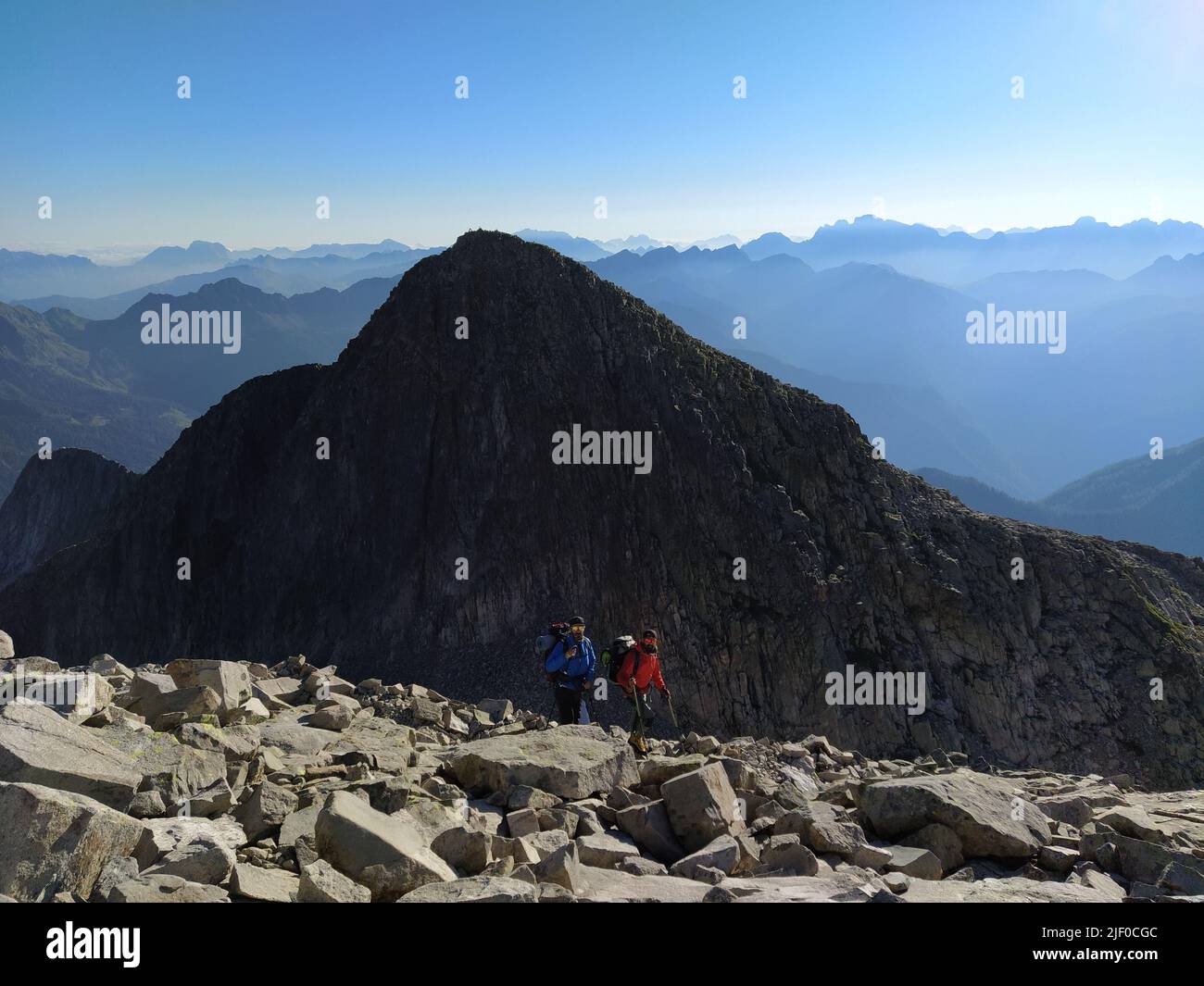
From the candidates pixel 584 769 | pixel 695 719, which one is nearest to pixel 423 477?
pixel 695 719

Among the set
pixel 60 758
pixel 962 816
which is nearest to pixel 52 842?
pixel 60 758

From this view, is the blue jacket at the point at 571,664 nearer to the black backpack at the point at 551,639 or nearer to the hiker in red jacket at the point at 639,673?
the black backpack at the point at 551,639

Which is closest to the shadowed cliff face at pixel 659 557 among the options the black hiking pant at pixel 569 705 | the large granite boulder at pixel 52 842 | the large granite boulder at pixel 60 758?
the black hiking pant at pixel 569 705

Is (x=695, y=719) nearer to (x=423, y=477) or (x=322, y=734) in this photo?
(x=423, y=477)

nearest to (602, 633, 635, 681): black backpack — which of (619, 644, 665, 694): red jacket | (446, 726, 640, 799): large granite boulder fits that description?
(619, 644, 665, 694): red jacket

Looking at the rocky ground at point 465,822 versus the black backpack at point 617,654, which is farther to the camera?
the black backpack at point 617,654

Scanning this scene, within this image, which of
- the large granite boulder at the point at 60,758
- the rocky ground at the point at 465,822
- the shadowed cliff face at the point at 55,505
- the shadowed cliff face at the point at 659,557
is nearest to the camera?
the rocky ground at the point at 465,822
